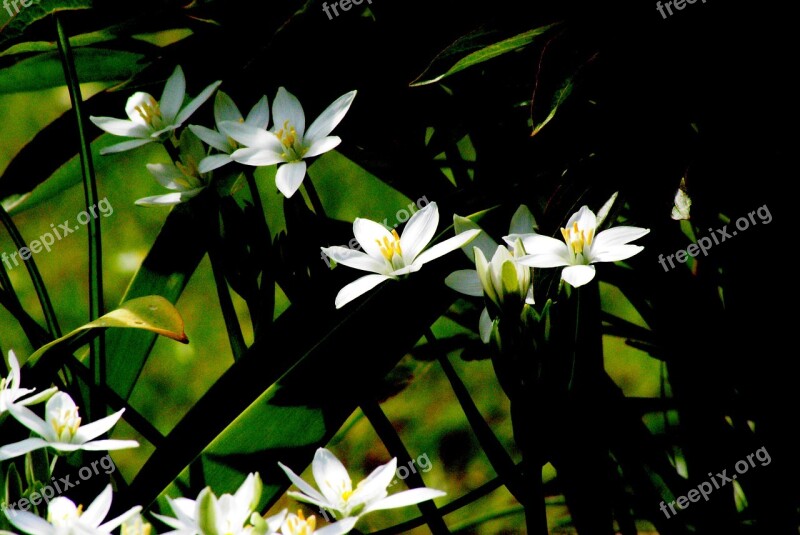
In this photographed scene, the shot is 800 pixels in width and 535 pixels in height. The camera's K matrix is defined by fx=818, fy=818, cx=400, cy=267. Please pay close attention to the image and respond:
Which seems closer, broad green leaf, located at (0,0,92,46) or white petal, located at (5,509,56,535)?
white petal, located at (5,509,56,535)

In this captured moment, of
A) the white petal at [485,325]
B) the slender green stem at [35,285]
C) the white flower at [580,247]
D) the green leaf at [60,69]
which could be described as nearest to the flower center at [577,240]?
the white flower at [580,247]

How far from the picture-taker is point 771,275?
952 mm

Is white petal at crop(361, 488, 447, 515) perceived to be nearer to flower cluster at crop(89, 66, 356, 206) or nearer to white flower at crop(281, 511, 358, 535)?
white flower at crop(281, 511, 358, 535)

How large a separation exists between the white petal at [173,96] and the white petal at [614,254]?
0.47 metres

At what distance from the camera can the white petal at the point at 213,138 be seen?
830 millimetres

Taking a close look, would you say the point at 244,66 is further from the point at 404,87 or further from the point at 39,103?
the point at 39,103

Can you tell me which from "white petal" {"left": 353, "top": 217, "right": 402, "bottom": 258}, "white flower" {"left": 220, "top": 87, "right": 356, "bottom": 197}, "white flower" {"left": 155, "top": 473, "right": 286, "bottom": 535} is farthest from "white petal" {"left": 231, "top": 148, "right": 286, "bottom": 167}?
"white flower" {"left": 155, "top": 473, "right": 286, "bottom": 535}

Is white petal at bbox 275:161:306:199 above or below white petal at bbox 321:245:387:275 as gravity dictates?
above

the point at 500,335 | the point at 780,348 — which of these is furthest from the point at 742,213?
the point at 500,335

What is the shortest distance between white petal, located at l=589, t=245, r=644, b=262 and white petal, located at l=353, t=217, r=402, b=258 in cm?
18

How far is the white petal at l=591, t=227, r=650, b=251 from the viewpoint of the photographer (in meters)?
0.71

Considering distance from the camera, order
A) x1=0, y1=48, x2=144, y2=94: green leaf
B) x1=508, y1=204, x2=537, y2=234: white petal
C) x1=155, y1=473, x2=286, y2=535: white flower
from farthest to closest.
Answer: x1=0, y1=48, x2=144, y2=94: green leaf
x1=508, y1=204, x2=537, y2=234: white petal
x1=155, y1=473, x2=286, y2=535: white flower

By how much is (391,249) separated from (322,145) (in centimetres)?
14

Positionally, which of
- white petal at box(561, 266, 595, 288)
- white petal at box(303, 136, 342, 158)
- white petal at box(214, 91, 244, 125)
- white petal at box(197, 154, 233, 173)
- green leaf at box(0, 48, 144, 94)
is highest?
green leaf at box(0, 48, 144, 94)
